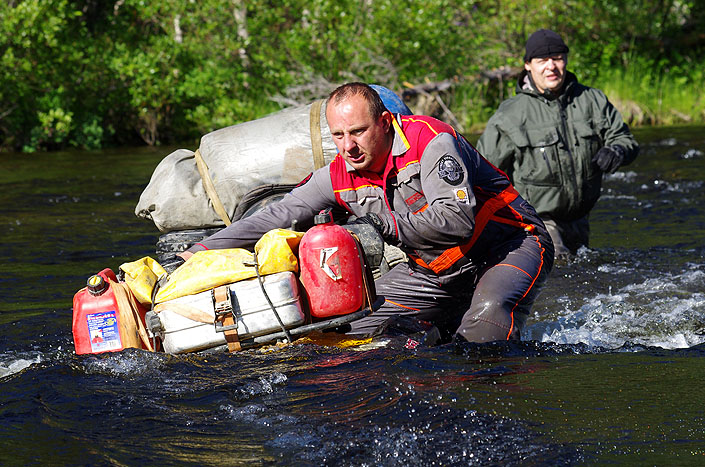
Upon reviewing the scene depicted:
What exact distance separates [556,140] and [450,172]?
289 cm

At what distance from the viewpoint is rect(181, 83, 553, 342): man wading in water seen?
4238 mm

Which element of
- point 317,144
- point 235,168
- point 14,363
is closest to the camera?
point 14,363

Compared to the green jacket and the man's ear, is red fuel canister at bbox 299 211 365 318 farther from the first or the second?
the green jacket

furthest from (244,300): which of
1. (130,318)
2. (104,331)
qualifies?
(104,331)

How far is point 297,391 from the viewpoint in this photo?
4.11 metres

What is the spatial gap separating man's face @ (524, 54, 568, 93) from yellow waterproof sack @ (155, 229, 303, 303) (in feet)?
10.8

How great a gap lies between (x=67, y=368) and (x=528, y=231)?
2.54m

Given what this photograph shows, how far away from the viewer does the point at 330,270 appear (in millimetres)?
4152

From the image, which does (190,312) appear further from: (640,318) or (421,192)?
(640,318)

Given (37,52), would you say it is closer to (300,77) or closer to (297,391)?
(300,77)

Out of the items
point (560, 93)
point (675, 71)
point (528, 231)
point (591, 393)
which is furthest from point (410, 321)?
point (675, 71)

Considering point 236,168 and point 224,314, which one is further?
point 236,168

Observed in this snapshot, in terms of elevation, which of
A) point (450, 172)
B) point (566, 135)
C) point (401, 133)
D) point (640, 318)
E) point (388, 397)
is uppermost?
point (401, 133)

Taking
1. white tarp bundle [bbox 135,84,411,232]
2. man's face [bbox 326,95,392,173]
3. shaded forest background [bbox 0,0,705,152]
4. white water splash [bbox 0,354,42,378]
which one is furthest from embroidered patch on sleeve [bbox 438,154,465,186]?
shaded forest background [bbox 0,0,705,152]
